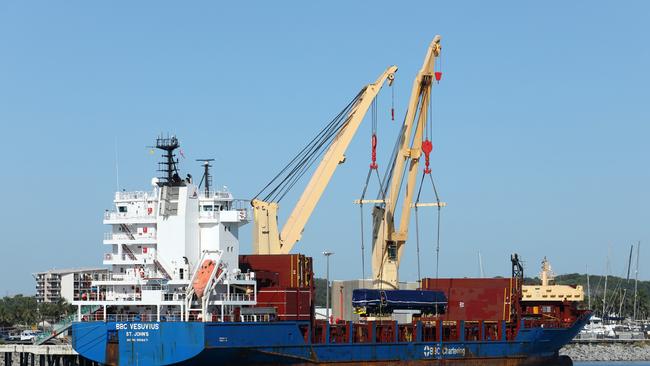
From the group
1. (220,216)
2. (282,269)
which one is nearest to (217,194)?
(220,216)

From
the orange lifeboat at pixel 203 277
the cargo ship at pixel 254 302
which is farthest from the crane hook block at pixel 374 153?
the orange lifeboat at pixel 203 277

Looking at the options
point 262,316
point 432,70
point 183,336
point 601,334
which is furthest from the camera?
point 601,334

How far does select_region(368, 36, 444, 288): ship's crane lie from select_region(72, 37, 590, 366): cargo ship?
1.04 meters

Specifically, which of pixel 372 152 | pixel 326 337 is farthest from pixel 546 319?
pixel 326 337

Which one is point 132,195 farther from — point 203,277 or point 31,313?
point 31,313

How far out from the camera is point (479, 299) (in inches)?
2574

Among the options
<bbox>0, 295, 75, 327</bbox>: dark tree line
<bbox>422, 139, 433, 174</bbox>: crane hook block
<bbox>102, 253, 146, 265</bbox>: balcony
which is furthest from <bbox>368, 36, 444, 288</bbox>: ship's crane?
<bbox>0, 295, 75, 327</bbox>: dark tree line

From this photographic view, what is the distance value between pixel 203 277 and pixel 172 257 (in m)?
2.20

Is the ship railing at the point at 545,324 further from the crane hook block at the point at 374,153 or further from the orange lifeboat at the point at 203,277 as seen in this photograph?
the orange lifeboat at the point at 203,277

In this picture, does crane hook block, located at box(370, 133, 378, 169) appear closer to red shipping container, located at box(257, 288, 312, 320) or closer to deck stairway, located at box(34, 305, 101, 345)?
red shipping container, located at box(257, 288, 312, 320)

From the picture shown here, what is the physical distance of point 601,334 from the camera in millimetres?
108812

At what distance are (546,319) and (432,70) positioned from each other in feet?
52.7

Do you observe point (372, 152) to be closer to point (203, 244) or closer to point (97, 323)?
point (203, 244)

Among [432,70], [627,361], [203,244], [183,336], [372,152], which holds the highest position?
[432,70]
